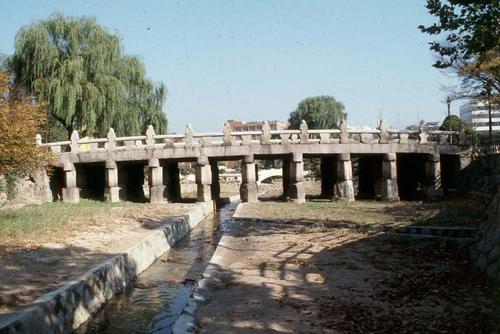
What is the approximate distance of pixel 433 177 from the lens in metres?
27.1

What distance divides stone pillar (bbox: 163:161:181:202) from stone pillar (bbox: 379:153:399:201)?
44.8 ft

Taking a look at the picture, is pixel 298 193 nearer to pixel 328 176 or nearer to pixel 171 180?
pixel 328 176

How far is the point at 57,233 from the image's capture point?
1360 cm

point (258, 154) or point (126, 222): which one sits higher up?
point (258, 154)

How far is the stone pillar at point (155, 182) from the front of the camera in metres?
26.5

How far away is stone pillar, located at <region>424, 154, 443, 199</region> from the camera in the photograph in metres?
26.9

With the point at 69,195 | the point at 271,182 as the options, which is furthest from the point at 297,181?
the point at 271,182

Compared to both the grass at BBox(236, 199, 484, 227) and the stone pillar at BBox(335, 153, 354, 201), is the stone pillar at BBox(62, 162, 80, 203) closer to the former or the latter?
the grass at BBox(236, 199, 484, 227)

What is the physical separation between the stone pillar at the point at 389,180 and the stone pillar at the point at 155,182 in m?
13.0

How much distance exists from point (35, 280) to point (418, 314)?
6.98m

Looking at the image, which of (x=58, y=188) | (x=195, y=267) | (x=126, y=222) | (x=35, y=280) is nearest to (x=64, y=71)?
(x=58, y=188)

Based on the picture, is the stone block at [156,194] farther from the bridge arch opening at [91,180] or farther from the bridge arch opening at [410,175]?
the bridge arch opening at [410,175]

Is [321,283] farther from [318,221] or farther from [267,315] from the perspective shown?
[318,221]

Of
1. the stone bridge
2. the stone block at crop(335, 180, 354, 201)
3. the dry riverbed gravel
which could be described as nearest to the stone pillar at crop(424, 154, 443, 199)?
the stone bridge
